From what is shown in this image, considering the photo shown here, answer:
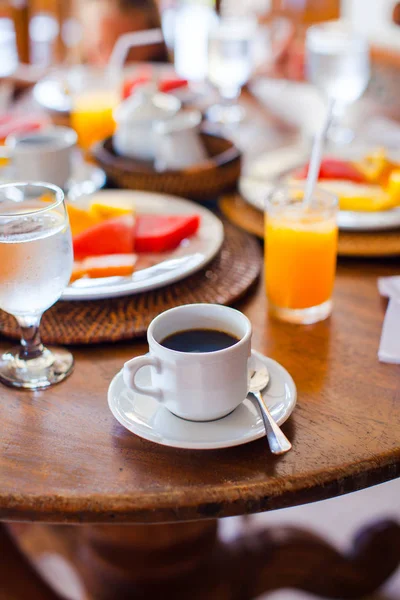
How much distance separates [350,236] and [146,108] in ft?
1.97

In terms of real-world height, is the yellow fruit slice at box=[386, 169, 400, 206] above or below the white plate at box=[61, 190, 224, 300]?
above

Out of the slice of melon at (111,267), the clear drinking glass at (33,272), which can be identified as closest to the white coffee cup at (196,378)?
the clear drinking glass at (33,272)

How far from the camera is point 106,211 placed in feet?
4.05

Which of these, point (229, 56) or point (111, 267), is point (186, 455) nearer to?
point (111, 267)

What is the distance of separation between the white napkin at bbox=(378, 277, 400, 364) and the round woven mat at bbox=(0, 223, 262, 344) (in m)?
0.21

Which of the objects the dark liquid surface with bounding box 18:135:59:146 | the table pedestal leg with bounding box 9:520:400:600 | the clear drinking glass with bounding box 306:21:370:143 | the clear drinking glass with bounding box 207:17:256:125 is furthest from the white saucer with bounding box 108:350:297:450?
the clear drinking glass with bounding box 207:17:256:125

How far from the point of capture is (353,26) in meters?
3.72

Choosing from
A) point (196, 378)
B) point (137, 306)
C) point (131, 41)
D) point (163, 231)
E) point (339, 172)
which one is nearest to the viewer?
point (196, 378)

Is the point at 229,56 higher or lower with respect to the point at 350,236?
higher

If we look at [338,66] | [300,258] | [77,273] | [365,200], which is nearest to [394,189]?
[365,200]

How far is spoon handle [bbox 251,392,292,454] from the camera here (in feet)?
2.35

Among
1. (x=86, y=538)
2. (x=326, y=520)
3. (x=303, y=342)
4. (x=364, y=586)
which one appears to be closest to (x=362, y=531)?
(x=364, y=586)

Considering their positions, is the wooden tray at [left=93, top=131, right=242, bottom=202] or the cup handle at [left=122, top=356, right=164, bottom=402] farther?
the wooden tray at [left=93, top=131, right=242, bottom=202]

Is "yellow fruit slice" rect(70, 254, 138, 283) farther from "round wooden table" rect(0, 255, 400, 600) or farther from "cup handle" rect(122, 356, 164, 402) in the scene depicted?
"cup handle" rect(122, 356, 164, 402)
